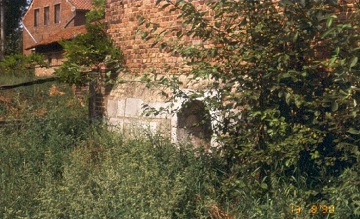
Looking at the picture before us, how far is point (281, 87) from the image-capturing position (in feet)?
21.1

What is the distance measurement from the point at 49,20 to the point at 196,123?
41.1 m

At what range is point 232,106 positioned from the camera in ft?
22.3

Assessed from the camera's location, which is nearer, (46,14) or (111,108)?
(111,108)

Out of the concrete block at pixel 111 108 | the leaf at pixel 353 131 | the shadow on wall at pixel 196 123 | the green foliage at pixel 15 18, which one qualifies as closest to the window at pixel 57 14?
the green foliage at pixel 15 18

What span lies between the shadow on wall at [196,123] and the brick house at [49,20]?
26.8 metres

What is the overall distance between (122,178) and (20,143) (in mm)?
2791

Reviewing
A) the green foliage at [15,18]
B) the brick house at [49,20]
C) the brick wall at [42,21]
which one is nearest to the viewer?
the brick house at [49,20]

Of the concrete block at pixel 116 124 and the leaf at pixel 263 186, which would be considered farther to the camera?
the concrete block at pixel 116 124

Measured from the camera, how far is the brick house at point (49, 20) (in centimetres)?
3810

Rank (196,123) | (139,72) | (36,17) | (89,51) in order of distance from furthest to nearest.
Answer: (36,17) → (89,51) → (139,72) → (196,123)

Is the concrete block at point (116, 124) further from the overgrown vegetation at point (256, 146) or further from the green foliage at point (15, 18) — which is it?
the green foliage at point (15, 18)

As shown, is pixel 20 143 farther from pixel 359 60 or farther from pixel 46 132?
pixel 359 60

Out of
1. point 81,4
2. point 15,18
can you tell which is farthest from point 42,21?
point 81,4

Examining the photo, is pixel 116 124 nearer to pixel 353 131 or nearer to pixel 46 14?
pixel 353 131
